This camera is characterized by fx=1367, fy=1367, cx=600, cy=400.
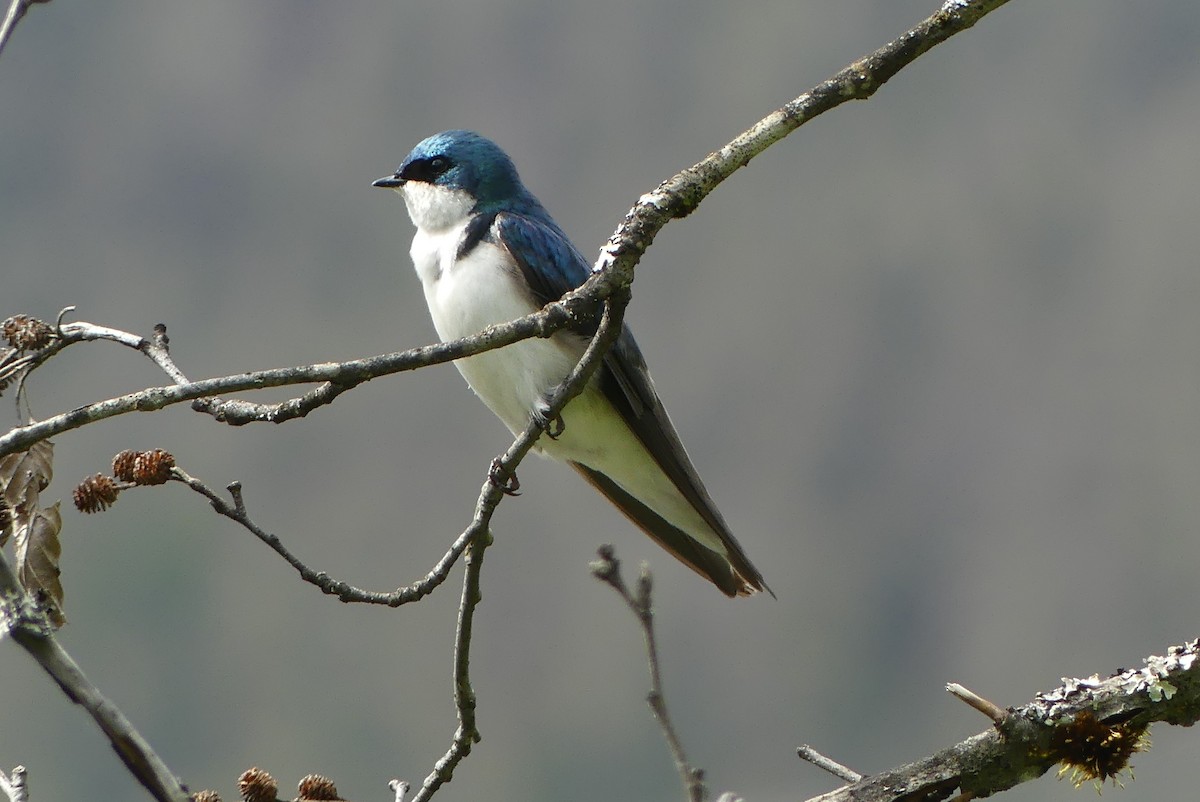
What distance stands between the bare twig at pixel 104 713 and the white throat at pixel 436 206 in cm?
277

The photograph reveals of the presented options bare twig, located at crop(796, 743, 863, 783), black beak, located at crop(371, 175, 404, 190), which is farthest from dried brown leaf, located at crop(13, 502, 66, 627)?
black beak, located at crop(371, 175, 404, 190)

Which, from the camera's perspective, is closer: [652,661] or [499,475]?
[652,661]

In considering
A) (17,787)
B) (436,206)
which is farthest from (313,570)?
(436,206)

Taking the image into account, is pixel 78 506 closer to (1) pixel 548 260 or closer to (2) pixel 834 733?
(1) pixel 548 260

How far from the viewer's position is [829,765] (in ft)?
6.45

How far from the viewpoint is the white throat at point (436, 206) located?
12.9ft

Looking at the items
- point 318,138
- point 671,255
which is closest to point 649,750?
point 671,255

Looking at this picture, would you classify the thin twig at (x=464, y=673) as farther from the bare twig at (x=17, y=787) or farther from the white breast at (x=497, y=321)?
the white breast at (x=497, y=321)

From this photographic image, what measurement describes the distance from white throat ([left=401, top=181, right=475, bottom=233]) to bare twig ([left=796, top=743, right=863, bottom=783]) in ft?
7.30

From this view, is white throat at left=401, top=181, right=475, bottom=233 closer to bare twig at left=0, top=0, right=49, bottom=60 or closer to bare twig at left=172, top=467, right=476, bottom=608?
bare twig at left=172, top=467, right=476, bottom=608

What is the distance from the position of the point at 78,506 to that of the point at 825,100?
4.67 feet

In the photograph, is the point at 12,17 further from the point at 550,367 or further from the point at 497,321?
the point at 550,367

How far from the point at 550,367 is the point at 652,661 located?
1.55 meters

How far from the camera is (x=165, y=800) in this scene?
3.80ft
